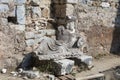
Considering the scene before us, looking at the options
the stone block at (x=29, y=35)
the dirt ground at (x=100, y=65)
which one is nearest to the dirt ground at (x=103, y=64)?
the dirt ground at (x=100, y=65)

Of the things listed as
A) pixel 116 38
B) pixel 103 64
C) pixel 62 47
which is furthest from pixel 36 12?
pixel 116 38

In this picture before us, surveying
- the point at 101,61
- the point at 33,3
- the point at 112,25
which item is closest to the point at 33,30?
the point at 33,3

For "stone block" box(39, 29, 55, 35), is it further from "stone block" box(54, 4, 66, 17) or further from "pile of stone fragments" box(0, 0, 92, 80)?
"stone block" box(54, 4, 66, 17)

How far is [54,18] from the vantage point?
7629mm

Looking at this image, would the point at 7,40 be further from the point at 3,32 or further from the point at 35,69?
the point at 35,69

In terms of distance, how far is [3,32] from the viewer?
632 centimetres

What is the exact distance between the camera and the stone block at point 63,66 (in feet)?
20.1

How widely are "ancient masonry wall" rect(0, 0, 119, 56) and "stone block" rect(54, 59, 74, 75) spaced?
1034 millimetres

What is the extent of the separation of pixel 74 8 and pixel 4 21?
2.21 m

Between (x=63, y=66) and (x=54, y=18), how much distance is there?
195cm

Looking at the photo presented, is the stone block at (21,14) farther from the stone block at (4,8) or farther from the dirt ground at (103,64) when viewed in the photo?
the dirt ground at (103,64)

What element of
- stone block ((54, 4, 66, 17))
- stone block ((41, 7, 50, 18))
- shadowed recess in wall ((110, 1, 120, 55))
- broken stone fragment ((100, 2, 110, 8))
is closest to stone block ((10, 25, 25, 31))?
stone block ((41, 7, 50, 18))

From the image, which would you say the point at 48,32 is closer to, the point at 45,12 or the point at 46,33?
the point at 46,33

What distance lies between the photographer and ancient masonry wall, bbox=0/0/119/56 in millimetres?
6508
